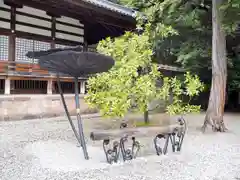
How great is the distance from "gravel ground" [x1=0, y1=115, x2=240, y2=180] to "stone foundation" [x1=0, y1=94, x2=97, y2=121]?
161 centimetres

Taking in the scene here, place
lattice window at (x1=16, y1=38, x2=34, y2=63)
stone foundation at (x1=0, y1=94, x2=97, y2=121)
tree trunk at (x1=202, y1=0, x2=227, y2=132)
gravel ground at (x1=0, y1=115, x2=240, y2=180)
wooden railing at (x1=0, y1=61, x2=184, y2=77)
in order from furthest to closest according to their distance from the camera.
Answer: lattice window at (x1=16, y1=38, x2=34, y2=63) < wooden railing at (x1=0, y1=61, x2=184, y2=77) < stone foundation at (x1=0, y1=94, x2=97, y2=121) < tree trunk at (x1=202, y1=0, x2=227, y2=132) < gravel ground at (x1=0, y1=115, x2=240, y2=180)

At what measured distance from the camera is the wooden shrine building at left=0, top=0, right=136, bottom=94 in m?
9.35

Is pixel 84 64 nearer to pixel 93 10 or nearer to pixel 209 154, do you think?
pixel 209 154

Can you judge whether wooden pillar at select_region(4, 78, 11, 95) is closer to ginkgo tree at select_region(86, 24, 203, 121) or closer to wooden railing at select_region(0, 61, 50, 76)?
wooden railing at select_region(0, 61, 50, 76)

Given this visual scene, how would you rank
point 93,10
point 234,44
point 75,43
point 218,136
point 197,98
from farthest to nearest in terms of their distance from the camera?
point 197,98 → point 234,44 → point 75,43 → point 93,10 → point 218,136

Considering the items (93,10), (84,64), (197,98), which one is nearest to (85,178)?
(84,64)

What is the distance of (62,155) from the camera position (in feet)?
16.5

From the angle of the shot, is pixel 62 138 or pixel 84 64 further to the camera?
pixel 62 138

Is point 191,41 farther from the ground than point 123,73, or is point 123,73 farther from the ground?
point 191,41

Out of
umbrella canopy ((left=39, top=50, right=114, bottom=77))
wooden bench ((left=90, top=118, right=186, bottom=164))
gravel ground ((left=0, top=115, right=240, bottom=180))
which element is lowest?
gravel ground ((left=0, top=115, right=240, bottom=180))

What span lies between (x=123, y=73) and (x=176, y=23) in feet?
23.0

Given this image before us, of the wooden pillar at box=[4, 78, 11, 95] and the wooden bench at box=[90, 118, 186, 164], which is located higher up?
the wooden pillar at box=[4, 78, 11, 95]

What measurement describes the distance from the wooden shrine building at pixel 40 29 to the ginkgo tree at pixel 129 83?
3.33 metres

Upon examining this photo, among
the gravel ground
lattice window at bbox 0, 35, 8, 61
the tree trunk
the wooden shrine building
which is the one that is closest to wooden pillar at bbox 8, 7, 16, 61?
the wooden shrine building
